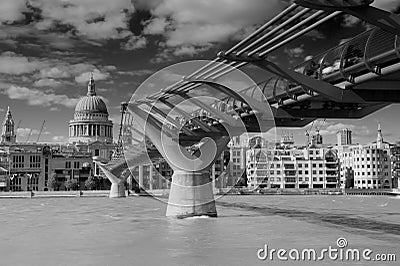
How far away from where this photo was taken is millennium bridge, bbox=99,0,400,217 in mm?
19619

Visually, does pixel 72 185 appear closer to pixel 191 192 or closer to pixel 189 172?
pixel 189 172

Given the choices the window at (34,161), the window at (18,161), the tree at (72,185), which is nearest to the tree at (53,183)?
the tree at (72,185)

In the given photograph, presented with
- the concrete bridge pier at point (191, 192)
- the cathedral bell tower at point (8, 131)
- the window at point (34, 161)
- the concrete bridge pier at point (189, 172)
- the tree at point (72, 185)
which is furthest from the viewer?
the cathedral bell tower at point (8, 131)

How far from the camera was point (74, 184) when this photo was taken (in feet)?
481

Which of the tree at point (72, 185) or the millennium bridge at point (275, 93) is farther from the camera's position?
the tree at point (72, 185)

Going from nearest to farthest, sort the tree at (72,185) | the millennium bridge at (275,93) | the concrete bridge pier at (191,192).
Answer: the millennium bridge at (275,93) < the concrete bridge pier at (191,192) < the tree at (72,185)

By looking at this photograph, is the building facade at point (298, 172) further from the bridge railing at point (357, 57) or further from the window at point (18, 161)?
the bridge railing at point (357, 57)

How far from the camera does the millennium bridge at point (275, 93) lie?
64.4 feet

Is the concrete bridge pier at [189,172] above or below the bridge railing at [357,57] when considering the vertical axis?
below

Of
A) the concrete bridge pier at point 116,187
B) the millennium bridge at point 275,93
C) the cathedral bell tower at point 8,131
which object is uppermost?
the cathedral bell tower at point 8,131

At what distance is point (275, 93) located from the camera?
29.6 metres

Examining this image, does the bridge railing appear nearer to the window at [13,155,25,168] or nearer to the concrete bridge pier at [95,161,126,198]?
the concrete bridge pier at [95,161,126,198]

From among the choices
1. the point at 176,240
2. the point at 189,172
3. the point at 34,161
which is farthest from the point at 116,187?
the point at 176,240

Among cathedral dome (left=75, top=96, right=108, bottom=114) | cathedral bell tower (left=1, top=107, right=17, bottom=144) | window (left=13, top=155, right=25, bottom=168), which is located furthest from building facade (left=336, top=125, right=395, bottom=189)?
cathedral bell tower (left=1, top=107, right=17, bottom=144)
